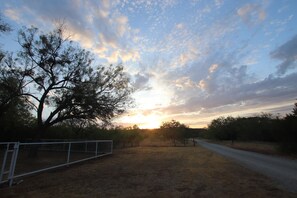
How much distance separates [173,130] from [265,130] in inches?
823

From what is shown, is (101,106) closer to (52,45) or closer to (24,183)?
(52,45)

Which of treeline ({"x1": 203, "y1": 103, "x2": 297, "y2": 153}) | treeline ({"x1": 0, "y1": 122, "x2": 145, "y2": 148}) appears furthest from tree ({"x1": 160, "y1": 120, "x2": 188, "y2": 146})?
treeline ({"x1": 0, "y1": 122, "x2": 145, "y2": 148})

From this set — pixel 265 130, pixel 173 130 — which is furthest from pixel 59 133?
pixel 265 130

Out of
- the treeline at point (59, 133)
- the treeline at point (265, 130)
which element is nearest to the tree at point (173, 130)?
the treeline at point (265, 130)

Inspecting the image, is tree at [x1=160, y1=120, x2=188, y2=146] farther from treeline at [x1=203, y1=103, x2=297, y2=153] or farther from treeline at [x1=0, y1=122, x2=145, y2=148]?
treeline at [x1=0, y1=122, x2=145, y2=148]

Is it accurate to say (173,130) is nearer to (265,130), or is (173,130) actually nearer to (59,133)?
(265,130)

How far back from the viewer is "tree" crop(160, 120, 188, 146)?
51625mm

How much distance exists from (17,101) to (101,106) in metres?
6.54

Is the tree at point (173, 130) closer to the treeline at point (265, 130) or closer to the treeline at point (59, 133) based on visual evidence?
the treeline at point (265, 130)

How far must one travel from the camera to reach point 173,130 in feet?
170

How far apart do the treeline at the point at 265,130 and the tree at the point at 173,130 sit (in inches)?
636

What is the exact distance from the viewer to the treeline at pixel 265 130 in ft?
71.1

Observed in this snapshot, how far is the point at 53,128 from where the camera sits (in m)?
28.1

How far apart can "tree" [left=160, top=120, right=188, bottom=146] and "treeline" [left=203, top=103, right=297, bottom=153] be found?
53.0 ft
